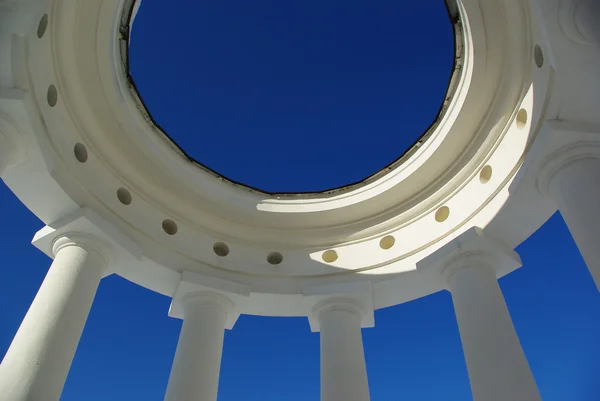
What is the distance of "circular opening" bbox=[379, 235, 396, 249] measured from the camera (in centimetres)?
3341

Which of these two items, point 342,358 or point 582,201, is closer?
point 582,201

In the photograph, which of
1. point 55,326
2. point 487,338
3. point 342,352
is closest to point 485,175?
point 487,338

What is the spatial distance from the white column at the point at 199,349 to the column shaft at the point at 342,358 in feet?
18.1

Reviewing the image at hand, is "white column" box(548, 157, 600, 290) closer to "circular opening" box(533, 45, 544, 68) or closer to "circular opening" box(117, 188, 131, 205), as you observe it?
"circular opening" box(533, 45, 544, 68)

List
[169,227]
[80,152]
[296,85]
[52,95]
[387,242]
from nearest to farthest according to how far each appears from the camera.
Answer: [52,95] → [80,152] → [169,227] → [387,242] → [296,85]

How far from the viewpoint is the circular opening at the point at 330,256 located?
3425 centimetres

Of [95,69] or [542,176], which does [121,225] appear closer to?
[95,69]

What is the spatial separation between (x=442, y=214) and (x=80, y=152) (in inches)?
804

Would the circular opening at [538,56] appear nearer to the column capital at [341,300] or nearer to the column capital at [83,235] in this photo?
the column capital at [341,300]

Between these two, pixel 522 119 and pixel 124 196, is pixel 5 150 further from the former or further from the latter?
pixel 522 119

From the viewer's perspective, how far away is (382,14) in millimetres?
39906

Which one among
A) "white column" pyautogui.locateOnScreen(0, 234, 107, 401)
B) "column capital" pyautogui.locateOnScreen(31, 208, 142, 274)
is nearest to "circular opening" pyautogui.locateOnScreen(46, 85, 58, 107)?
"column capital" pyautogui.locateOnScreen(31, 208, 142, 274)

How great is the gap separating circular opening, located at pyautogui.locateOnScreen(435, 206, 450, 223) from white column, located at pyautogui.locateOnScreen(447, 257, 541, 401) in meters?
4.13

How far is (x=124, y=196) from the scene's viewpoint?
104 feet
